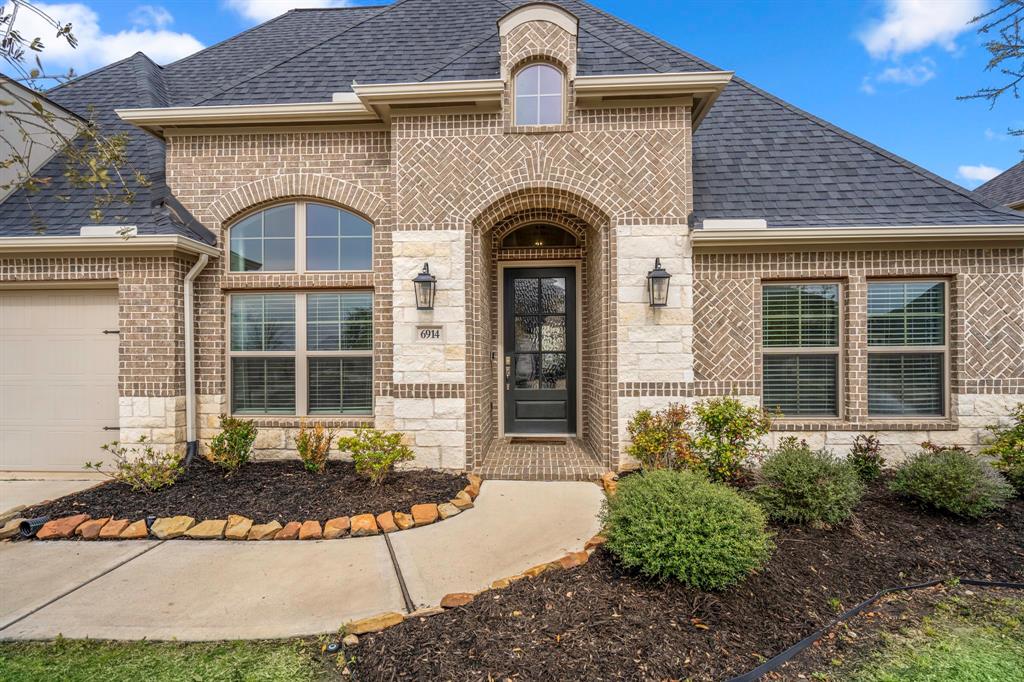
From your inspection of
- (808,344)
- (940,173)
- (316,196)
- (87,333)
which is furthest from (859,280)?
(87,333)

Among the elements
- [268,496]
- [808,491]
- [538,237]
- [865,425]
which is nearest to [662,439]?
[808,491]

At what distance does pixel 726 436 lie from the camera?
15.8 feet

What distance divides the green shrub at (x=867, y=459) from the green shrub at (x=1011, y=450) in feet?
3.36

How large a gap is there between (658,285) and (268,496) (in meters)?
4.64

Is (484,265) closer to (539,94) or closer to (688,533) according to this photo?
(539,94)

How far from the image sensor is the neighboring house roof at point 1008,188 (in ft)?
30.0

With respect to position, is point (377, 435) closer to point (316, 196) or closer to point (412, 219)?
point (412, 219)

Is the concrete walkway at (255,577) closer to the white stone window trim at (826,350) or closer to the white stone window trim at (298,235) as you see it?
the white stone window trim at (826,350)

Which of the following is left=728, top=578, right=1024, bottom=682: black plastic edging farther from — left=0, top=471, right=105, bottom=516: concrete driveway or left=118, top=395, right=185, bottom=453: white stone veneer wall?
left=0, top=471, right=105, bottom=516: concrete driveway

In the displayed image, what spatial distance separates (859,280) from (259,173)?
7363 millimetres

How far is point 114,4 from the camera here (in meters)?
5.40

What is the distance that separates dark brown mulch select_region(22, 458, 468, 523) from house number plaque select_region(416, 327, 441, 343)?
58.5 inches

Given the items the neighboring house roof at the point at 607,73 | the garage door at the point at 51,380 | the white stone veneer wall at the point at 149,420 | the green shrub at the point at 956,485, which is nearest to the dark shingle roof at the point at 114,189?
the neighboring house roof at the point at 607,73

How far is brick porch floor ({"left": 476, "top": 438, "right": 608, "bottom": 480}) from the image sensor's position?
5070 millimetres
